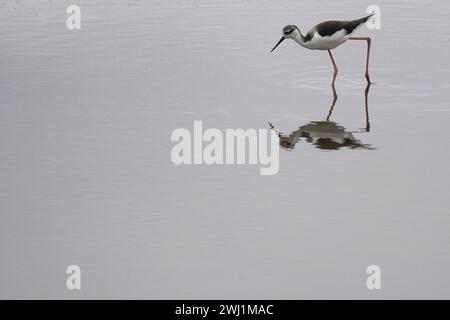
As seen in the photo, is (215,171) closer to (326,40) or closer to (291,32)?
(326,40)

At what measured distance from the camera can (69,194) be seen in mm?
11195

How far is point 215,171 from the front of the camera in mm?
11898

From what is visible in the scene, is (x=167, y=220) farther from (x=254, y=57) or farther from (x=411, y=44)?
(x=411, y=44)

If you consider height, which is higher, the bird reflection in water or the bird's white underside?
the bird's white underside

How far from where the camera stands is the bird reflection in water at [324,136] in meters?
12.8

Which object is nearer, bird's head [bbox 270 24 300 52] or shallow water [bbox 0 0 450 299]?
shallow water [bbox 0 0 450 299]

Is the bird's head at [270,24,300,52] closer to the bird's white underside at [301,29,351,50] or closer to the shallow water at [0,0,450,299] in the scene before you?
the bird's white underside at [301,29,351,50]

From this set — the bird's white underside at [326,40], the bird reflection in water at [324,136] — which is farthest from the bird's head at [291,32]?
the bird reflection in water at [324,136]

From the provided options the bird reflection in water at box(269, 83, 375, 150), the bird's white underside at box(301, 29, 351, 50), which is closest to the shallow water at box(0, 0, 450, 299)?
the bird reflection in water at box(269, 83, 375, 150)

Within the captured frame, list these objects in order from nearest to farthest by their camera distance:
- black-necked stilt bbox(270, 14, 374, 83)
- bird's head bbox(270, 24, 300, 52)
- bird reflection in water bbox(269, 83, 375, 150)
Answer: bird reflection in water bbox(269, 83, 375, 150) → black-necked stilt bbox(270, 14, 374, 83) → bird's head bbox(270, 24, 300, 52)

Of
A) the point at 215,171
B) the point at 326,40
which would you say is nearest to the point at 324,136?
Answer: the point at 215,171

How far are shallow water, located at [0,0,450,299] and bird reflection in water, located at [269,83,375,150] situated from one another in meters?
0.10

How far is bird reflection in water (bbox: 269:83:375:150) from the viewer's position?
1275cm
